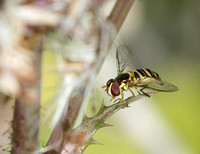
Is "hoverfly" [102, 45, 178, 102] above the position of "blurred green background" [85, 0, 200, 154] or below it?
above

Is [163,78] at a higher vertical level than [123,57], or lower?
lower

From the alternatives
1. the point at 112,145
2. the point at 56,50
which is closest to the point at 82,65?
the point at 56,50

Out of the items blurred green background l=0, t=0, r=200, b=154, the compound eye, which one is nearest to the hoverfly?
the compound eye

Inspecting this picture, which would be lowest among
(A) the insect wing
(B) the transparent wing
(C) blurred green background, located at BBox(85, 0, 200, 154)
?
(C) blurred green background, located at BBox(85, 0, 200, 154)

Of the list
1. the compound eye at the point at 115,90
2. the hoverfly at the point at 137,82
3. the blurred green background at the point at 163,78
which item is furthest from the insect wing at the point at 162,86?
the blurred green background at the point at 163,78

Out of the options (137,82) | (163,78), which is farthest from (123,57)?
(163,78)

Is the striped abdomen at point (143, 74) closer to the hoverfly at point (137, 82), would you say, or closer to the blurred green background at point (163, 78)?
the hoverfly at point (137, 82)

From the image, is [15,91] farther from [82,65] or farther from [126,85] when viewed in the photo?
[126,85]

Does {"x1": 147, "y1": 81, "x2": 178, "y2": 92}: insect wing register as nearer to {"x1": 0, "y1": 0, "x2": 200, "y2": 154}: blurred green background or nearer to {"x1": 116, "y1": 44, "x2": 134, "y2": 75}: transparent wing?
{"x1": 116, "y1": 44, "x2": 134, "y2": 75}: transparent wing

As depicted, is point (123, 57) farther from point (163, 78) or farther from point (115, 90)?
point (163, 78)
